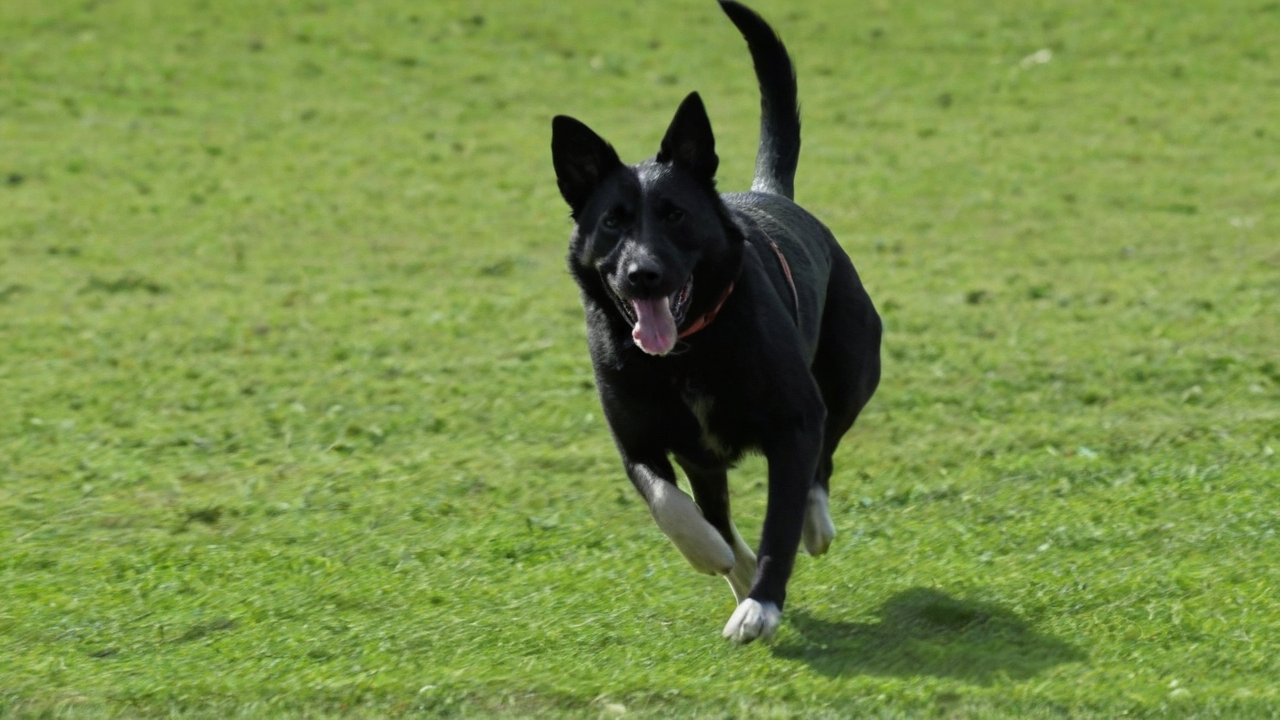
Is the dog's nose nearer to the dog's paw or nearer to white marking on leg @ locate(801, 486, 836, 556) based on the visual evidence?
the dog's paw

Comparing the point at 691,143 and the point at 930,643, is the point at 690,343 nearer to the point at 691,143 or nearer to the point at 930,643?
the point at 691,143

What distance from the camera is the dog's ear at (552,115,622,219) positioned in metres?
5.55

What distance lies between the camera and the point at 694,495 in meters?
5.98

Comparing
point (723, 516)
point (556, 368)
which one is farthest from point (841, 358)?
point (556, 368)

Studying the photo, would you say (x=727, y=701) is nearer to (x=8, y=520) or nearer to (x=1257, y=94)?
(x=8, y=520)

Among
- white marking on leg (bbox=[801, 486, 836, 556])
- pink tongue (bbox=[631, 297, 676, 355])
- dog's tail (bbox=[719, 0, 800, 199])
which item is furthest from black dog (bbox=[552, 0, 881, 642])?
dog's tail (bbox=[719, 0, 800, 199])

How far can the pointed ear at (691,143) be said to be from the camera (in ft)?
18.3

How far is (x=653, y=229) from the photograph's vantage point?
5.34 meters

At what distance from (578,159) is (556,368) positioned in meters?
4.26

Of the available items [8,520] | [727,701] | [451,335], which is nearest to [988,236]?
[451,335]

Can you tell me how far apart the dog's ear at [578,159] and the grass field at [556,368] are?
1435mm

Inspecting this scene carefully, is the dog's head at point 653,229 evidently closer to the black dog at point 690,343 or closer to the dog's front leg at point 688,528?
the black dog at point 690,343

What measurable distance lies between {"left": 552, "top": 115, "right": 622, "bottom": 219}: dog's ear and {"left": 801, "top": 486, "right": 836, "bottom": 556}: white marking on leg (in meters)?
1.34

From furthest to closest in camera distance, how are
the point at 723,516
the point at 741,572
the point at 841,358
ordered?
the point at 841,358, the point at 723,516, the point at 741,572
